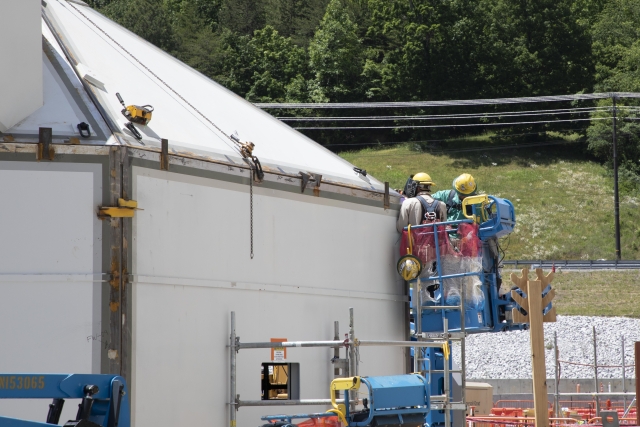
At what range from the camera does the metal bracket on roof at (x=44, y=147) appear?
9.86m

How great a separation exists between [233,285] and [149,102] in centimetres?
257

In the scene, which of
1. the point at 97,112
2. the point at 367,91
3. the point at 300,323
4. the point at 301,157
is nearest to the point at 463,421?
the point at 300,323

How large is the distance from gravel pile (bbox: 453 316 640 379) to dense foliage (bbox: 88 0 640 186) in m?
47.2

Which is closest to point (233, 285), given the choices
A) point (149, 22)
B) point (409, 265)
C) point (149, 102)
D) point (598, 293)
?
point (149, 102)

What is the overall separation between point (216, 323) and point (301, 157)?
126 inches

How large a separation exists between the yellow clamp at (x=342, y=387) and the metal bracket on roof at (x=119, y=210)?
2924 mm

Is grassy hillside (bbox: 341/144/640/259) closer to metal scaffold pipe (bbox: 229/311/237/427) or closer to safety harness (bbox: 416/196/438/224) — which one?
safety harness (bbox: 416/196/438/224)

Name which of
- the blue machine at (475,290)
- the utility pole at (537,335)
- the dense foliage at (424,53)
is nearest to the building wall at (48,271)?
the blue machine at (475,290)

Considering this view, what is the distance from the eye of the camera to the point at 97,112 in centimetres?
1048

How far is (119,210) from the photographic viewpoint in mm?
9812

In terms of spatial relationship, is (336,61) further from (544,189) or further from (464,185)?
(464,185)

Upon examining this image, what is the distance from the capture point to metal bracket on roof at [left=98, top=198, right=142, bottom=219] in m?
9.80

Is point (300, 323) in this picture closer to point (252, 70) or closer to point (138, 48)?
point (138, 48)

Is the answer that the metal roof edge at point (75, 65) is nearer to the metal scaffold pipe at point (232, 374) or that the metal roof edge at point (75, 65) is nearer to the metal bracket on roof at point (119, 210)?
the metal bracket on roof at point (119, 210)
